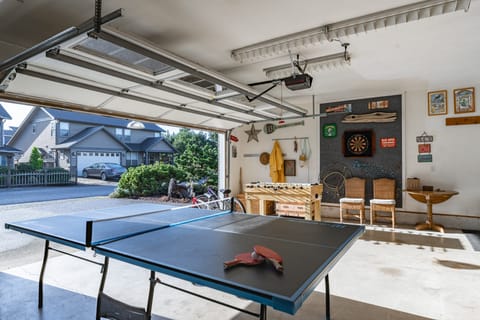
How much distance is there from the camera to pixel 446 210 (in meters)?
5.76

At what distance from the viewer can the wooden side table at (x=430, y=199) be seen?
17.0 ft

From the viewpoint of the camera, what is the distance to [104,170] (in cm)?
1054

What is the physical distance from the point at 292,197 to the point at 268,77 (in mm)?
2303

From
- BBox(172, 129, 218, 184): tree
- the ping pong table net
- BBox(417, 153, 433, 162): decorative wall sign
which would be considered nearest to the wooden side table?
BBox(417, 153, 433, 162): decorative wall sign

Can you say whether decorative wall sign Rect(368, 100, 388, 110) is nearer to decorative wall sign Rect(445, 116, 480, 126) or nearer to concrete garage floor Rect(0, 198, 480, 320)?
decorative wall sign Rect(445, 116, 480, 126)

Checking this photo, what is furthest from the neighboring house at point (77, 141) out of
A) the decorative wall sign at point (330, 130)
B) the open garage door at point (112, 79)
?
the decorative wall sign at point (330, 130)

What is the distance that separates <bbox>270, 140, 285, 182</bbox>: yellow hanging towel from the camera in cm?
741

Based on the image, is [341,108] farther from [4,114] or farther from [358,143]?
[4,114]

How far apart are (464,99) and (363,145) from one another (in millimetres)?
2042

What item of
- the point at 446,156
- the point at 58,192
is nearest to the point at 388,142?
the point at 446,156

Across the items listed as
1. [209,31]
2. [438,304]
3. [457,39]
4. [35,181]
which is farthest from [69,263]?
[457,39]

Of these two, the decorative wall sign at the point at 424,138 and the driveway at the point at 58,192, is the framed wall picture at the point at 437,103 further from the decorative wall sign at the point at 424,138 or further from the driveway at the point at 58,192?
the driveway at the point at 58,192

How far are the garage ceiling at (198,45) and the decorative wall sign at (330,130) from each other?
6.70ft

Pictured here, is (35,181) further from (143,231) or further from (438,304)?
(438,304)
